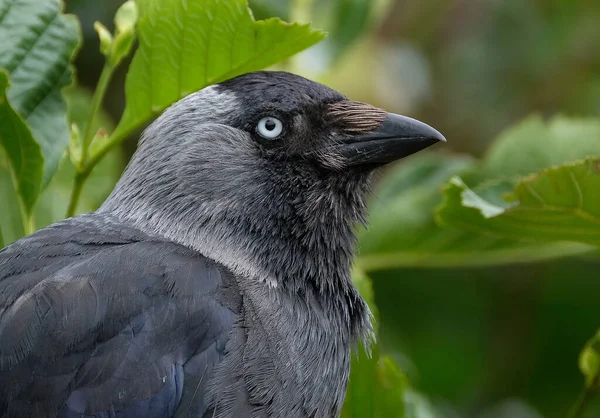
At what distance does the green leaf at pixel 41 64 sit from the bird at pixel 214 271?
29cm

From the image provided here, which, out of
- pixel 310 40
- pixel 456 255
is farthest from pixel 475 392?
pixel 310 40

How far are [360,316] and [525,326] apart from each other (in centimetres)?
298

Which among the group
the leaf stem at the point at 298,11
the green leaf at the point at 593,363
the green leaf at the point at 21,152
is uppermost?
the leaf stem at the point at 298,11

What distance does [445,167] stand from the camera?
13.6 ft

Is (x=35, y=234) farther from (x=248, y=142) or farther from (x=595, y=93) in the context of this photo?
(x=595, y=93)

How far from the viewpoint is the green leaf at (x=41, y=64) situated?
9.87 feet

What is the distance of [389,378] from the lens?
303 centimetres

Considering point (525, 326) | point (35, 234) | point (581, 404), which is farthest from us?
point (525, 326)

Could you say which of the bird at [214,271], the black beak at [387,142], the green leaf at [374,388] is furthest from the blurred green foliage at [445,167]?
the black beak at [387,142]

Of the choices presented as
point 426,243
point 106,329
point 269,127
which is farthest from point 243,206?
point 426,243

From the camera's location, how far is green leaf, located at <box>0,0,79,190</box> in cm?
301

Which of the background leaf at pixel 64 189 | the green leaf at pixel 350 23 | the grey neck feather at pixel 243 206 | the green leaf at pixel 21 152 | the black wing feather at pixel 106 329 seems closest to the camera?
the black wing feather at pixel 106 329

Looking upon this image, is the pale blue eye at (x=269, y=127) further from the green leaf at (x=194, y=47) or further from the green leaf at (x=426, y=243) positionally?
the green leaf at (x=426, y=243)

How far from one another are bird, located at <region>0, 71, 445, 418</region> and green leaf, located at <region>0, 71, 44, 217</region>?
0.16 meters
